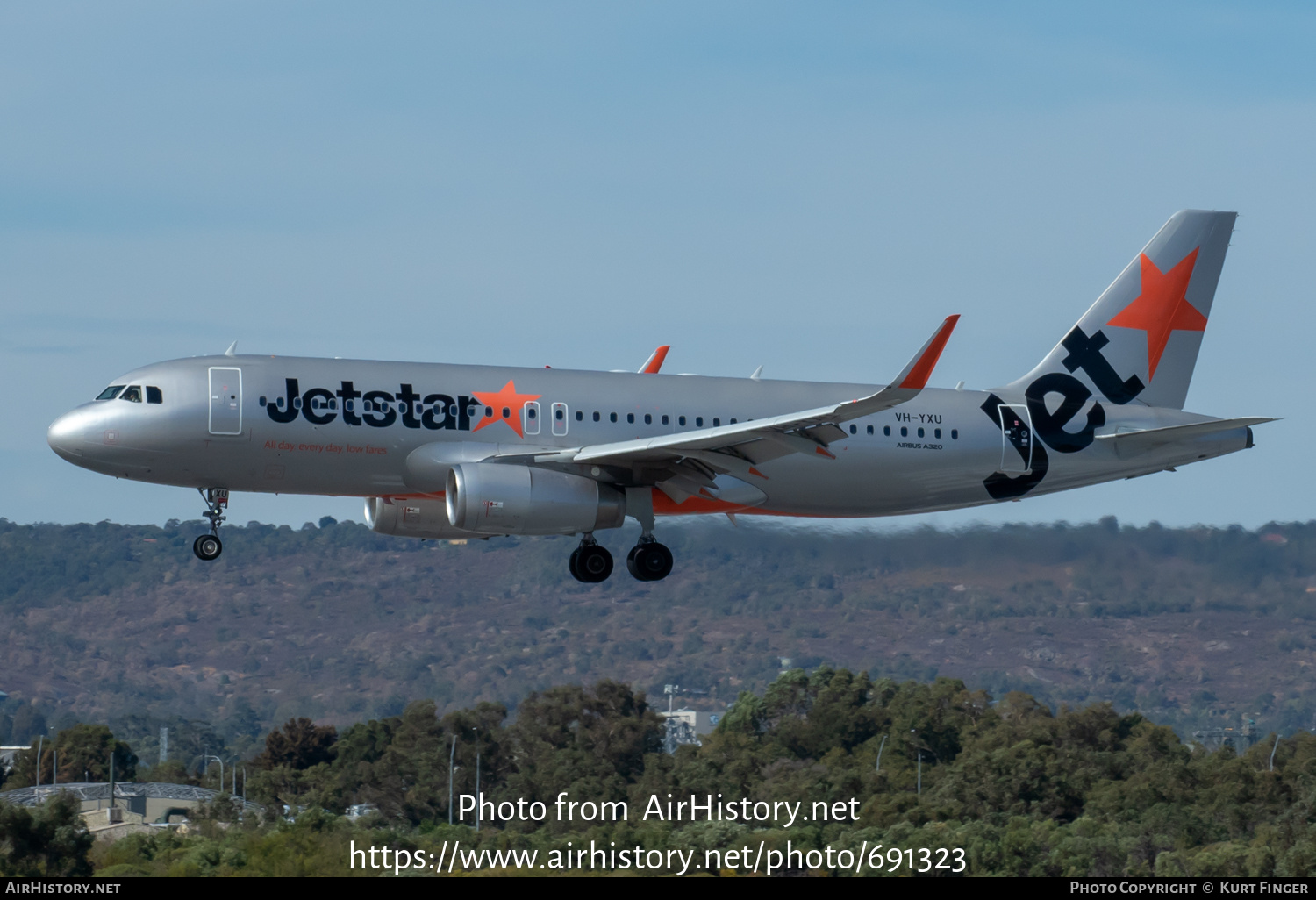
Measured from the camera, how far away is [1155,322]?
4197cm

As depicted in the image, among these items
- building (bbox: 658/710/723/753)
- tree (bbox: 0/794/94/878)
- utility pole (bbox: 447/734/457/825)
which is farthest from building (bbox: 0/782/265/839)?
building (bbox: 658/710/723/753)

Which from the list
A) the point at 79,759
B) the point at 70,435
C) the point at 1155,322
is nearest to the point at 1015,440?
the point at 1155,322

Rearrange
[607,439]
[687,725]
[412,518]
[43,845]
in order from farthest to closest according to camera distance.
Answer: [687,725]
[43,845]
[412,518]
[607,439]

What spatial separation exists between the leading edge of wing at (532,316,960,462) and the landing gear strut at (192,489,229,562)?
6.98 metres

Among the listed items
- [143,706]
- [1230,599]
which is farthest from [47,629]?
[1230,599]

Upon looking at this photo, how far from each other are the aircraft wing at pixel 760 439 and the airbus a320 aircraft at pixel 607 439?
0.17 ft

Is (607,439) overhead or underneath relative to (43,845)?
overhead

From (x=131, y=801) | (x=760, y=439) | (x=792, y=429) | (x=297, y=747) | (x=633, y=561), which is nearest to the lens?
(x=792, y=429)

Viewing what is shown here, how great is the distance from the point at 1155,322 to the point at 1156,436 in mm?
4205

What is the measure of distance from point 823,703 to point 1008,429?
69254mm

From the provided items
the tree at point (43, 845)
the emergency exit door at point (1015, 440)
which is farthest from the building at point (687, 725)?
the emergency exit door at point (1015, 440)

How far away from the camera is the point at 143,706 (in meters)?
157

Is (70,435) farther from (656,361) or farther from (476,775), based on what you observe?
(476,775)

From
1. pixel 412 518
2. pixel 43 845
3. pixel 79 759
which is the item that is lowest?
pixel 79 759
